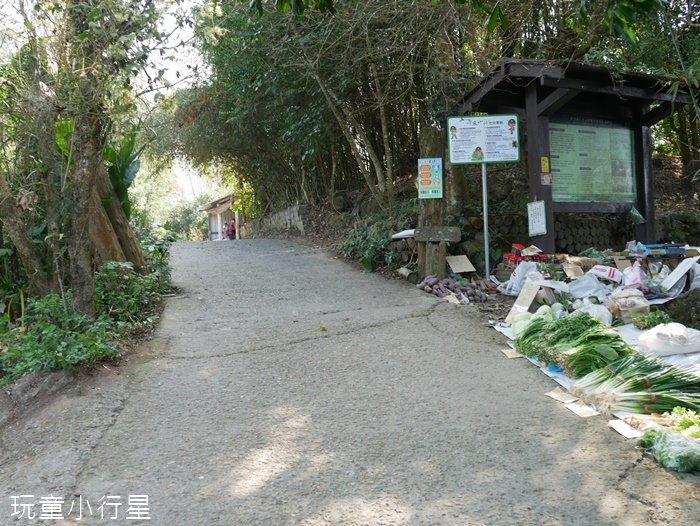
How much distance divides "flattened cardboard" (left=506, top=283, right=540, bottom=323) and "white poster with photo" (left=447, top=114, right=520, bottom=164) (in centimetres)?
228

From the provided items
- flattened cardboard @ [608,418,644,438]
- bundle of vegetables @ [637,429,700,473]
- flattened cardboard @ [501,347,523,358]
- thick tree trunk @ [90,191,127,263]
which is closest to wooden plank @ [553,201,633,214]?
flattened cardboard @ [501,347,523,358]

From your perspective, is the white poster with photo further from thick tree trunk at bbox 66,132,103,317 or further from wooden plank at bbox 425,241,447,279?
thick tree trunk at bbox 66,132,103,317

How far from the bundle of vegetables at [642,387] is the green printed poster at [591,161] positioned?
15.9 feet

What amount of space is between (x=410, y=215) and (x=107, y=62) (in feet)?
18.5

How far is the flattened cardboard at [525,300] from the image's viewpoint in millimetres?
6062

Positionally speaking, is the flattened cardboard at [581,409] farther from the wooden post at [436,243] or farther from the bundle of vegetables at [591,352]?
the wooden post at [436,243]

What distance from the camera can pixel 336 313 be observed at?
6.77 m

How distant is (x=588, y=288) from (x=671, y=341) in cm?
215

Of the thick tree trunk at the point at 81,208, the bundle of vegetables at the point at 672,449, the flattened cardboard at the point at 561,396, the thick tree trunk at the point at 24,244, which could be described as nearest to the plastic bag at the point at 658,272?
the flattened cardboard at the point at 561,396

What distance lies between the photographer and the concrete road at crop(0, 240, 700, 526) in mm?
2832

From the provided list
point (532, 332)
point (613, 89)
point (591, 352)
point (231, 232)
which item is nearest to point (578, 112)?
point (613, 89)

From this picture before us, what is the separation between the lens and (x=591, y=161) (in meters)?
8.80

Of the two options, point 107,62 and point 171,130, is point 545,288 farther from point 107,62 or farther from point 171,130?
point 171,130

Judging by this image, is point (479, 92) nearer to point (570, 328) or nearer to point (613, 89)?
point (613, 89)
